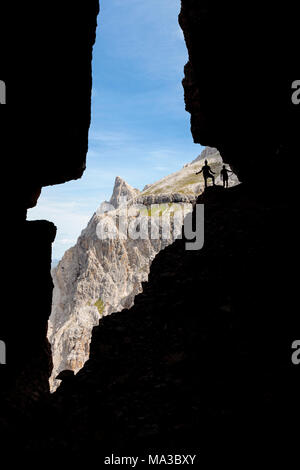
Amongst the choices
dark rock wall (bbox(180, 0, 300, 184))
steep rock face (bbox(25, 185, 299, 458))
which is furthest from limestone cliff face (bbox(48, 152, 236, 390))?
steep rock face (bbox(25, 185, 299, 458))

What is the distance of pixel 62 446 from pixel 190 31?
96.4 ft

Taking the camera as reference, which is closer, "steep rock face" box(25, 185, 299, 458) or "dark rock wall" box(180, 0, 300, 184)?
"steep rock face" box(25, 185, 299, 458)

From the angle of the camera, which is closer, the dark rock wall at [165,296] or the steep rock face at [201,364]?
the steep rock face at [201,364]

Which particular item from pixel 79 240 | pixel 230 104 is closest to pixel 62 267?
pixel 79 240

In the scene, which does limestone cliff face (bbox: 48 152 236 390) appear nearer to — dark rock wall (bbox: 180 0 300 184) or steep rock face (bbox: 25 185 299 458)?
dark rock wall (bbox: 180 0 300 184)

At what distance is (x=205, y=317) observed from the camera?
13.0 meters

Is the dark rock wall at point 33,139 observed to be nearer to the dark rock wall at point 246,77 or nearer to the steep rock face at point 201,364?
the steep rock face at point 201,364

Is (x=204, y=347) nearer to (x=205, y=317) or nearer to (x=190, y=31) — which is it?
(x=205, y=317)

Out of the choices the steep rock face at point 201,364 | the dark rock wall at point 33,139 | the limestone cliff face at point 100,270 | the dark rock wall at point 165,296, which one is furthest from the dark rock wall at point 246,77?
the limestone cliff face at point 100,270

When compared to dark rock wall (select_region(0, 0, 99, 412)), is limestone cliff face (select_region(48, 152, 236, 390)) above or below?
above

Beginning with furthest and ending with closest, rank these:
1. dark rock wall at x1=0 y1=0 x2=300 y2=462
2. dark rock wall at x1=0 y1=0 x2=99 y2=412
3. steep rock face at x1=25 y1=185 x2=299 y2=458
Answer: dark rock wall at x1=0 y1=0 x2=99 y2=412
dark rock wall at x1=0 y1=0 x2=300 y2=462
steep rock face at x1=25 y1=185 x2=299 y2=458

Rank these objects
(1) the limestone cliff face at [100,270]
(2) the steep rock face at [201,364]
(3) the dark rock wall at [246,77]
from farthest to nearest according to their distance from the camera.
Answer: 1. (1) the limestone cliff face at [100,270]
2. (3) the dark rock wall at [246,77]
3. (2) the steep rock face at [201,364]

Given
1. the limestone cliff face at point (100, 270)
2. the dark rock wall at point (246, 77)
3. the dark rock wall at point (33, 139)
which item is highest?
the limestone cliff face at point (100, 270)

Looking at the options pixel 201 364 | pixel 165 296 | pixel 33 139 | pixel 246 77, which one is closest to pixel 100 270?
pixel 246 77
